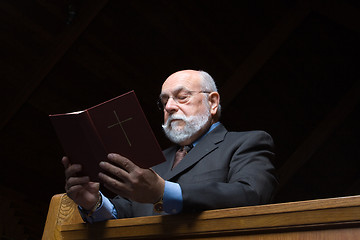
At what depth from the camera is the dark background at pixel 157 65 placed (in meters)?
4.54

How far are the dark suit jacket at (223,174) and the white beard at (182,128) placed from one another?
8cm

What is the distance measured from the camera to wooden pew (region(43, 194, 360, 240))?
1044 millimetres

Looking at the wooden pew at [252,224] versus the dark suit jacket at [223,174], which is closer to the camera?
the wooden pew at [252,224]

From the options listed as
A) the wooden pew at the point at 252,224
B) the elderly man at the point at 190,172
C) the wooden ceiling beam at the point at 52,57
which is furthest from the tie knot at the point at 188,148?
the wooden ceiling beam at the point at 52,57

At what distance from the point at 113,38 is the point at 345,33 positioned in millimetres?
2983

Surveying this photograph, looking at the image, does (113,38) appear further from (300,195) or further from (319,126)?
(300,195)

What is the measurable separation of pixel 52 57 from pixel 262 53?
2.50 meters

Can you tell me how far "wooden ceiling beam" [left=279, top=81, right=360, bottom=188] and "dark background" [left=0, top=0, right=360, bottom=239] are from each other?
0.05 ft

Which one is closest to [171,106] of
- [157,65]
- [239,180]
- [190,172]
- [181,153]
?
[181,153]

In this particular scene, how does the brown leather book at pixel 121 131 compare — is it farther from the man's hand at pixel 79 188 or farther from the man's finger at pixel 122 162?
the man's hand at pixel 79 188

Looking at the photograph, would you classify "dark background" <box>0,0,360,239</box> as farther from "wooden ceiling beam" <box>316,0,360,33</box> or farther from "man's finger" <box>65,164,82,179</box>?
"man's finger" <box>65,164,82,179</box>

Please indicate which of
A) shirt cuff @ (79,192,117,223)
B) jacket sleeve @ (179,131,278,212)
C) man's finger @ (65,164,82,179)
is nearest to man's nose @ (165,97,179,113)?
jacket sleeve @ (179,131,278,212)

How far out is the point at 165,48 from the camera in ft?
16.3

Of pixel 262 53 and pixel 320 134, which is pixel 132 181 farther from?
pixel 320 134
